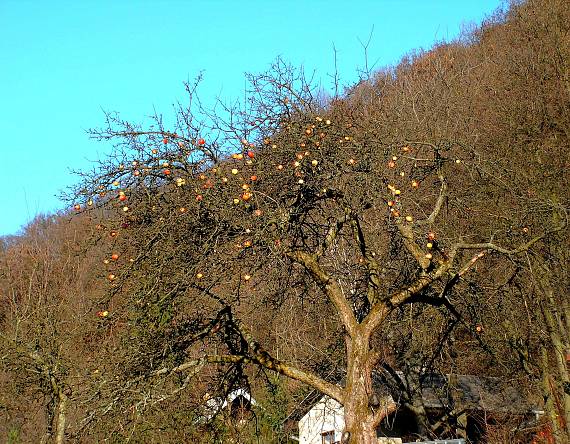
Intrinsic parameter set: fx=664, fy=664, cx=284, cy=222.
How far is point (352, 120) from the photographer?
737 centimetres

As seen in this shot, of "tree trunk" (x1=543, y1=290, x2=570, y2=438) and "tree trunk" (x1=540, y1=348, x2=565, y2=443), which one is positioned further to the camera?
"tree trunk" (x1=543, y1=290, x2=570, y2=438)

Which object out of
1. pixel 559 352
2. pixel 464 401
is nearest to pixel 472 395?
pixel 464 401

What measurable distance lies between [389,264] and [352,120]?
1.98 meters

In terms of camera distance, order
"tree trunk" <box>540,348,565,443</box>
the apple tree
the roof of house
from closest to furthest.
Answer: the apple tree, "tree trunk" <box>540,348,565,443</box>, the roof of house

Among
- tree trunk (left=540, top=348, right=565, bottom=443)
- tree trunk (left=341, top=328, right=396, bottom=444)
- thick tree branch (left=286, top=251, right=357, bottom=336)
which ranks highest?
thick tree branch (left=286, top=251, right=357, bottom=336)

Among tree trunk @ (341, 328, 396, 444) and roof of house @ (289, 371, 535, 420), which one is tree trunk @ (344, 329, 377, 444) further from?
roof of house @ (289, 371, 535, 420)

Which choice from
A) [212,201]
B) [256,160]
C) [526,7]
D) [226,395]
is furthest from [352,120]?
[526,7]

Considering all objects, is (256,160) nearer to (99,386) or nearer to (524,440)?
(99,386)

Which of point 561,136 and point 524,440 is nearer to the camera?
point 524,440

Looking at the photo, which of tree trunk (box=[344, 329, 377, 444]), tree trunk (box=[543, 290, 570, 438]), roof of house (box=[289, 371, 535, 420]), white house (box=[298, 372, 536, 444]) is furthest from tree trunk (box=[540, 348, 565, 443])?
tree trunk (box=[344, 329, 377, 444])

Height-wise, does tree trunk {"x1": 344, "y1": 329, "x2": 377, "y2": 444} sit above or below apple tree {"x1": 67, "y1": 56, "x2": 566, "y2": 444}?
below

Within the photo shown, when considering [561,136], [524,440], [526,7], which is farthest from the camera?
[526,7]

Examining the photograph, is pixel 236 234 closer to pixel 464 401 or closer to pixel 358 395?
pixel 358 395

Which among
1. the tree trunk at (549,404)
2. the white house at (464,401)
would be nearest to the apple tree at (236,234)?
the tree trunk at (549,404)
